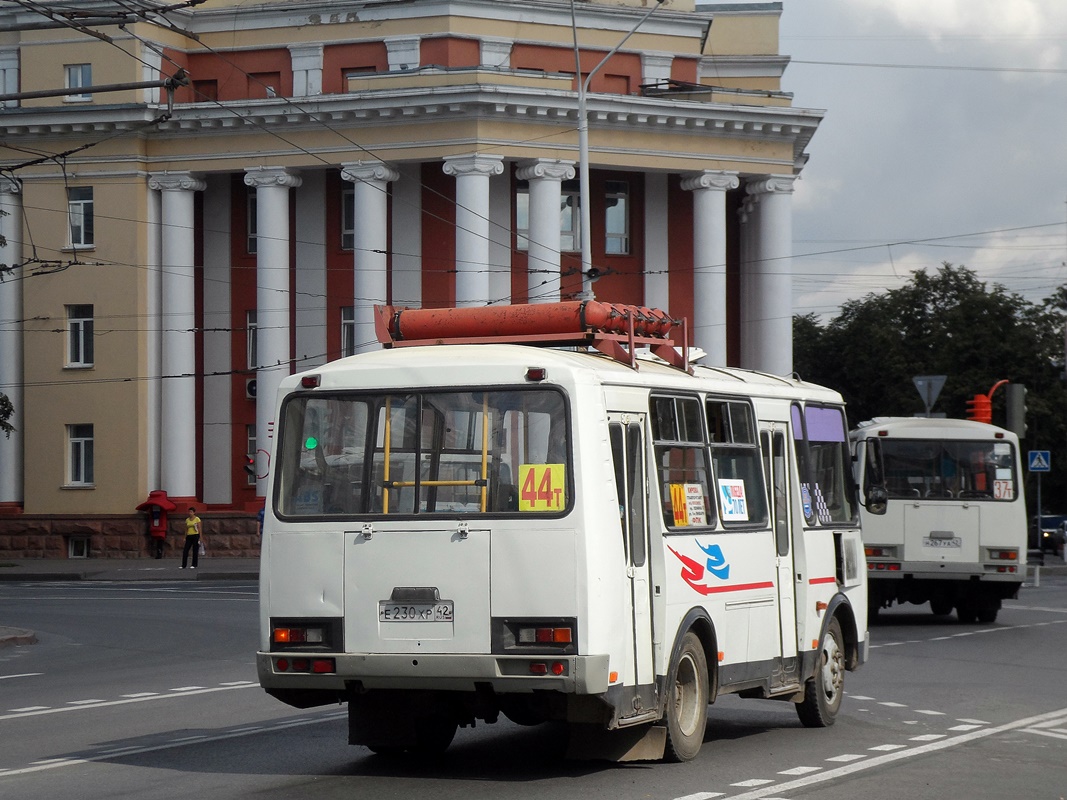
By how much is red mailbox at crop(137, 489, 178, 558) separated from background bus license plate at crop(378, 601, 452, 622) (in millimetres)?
40097

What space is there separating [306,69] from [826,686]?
3939 centimetres

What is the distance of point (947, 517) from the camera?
81.6 ft

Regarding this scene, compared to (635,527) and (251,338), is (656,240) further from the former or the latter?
(635,527)

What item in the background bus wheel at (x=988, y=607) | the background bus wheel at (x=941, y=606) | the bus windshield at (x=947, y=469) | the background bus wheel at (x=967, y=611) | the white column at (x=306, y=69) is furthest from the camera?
the white column at (x=306, y=69)

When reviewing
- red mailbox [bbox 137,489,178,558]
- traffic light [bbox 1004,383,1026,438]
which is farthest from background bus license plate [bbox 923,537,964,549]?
red mailbox [bbox 137,489,178,558]

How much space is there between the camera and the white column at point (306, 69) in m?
49.6

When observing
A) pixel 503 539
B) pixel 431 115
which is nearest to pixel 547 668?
pixel 503 539

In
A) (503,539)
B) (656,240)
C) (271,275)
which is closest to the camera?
(503,539)

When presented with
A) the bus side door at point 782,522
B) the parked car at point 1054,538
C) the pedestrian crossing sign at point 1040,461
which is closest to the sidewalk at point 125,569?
the pedestrian crossing sign at point 1040,461

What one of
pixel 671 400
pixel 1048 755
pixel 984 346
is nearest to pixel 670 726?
pixel 671 400

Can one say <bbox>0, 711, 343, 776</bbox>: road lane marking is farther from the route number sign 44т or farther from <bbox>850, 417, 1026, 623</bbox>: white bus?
<bbox>850, 417, 1026, 623</bbox>: white bus

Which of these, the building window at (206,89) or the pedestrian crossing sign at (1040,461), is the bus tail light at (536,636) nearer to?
the pedestrian crossing sign at (1040,461)

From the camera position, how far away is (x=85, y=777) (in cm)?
1000

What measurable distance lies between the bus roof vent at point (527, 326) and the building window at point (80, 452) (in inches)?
1609
